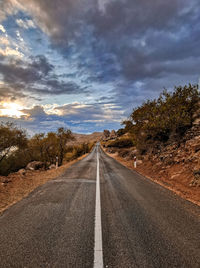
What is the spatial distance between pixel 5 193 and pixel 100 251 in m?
5.30

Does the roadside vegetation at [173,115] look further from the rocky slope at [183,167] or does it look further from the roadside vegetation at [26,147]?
the roadside vegetation at [26,147]

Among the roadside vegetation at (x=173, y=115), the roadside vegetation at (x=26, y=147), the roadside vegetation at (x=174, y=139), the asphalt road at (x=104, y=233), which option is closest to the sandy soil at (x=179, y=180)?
the roadside vegetation at (x=174, y=139)

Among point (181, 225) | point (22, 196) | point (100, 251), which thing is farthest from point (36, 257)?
point (22, 196)

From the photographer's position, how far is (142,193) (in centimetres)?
621

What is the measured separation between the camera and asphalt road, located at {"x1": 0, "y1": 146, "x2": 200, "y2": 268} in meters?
2.37

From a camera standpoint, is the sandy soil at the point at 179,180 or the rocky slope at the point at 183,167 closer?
the sandy soil at the point at 179,180

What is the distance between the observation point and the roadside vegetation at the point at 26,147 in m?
16.4

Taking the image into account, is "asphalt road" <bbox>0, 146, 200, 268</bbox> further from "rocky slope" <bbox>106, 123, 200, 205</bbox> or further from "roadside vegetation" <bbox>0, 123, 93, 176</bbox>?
"roadside vegetation" <bbox>0, 123, 93, 176</bbox>

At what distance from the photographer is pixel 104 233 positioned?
10.3 feet

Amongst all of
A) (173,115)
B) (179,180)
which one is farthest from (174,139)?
(179,180)

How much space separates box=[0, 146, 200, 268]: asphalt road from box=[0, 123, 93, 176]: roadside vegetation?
1230cm

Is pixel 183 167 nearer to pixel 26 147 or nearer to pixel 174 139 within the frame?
pixel 174 139

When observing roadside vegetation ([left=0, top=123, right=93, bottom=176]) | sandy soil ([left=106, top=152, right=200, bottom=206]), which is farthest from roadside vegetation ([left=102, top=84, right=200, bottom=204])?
roadside vegetation ([left=0, top=123, right=93, bottom=176])

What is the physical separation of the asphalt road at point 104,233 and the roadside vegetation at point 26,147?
12.3 m
